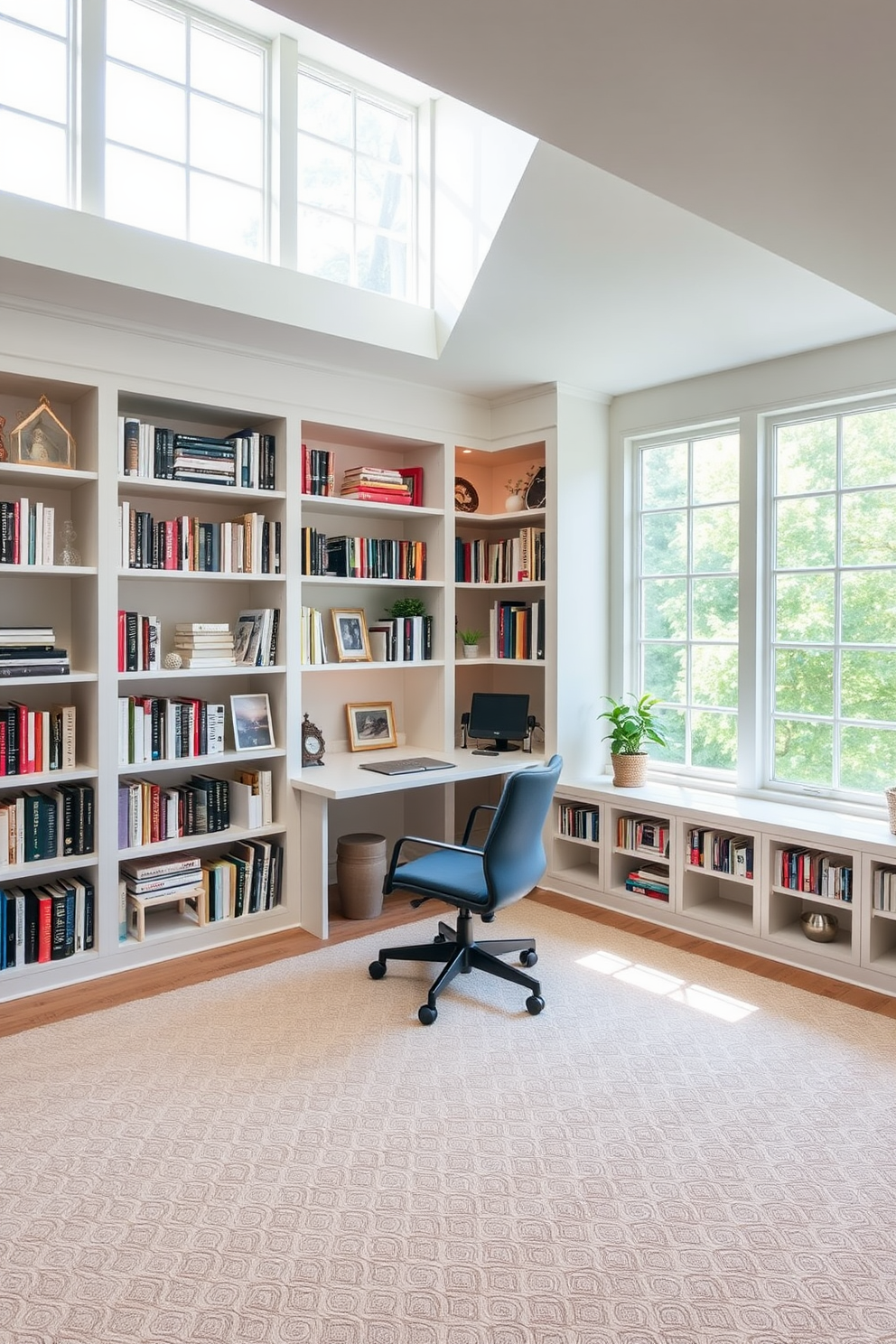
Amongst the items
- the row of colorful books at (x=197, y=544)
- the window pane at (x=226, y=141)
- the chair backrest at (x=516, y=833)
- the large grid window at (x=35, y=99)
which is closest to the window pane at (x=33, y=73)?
the large grid window at (x=35, y=99)

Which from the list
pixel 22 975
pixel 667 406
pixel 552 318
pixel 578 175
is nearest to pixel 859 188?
pixel 578 175

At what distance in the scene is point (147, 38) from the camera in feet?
→ 11.0

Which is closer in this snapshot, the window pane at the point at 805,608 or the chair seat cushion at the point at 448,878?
the chair seat cushion at the point at 448,878

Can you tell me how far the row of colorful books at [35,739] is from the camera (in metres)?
3.25

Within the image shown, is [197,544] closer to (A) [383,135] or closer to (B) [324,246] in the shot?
(B) [324,246]

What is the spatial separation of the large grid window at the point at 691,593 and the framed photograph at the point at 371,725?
141 cm

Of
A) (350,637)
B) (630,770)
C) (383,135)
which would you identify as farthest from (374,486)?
(630,770)

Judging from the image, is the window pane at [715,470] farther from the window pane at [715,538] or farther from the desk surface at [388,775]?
the desk surface at [388,775]

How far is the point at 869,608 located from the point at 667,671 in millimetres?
1103

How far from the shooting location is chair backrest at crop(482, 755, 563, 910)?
2.99 m

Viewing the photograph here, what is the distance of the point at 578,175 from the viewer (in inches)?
110

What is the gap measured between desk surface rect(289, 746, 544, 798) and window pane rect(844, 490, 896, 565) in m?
1.79

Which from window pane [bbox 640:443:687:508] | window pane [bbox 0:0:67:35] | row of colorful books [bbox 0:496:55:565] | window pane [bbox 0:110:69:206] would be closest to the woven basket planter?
window pane [bbox 640:443:687:508]

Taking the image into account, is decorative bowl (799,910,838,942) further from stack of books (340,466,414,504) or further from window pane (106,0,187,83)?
window pane (106,0,187,83)
